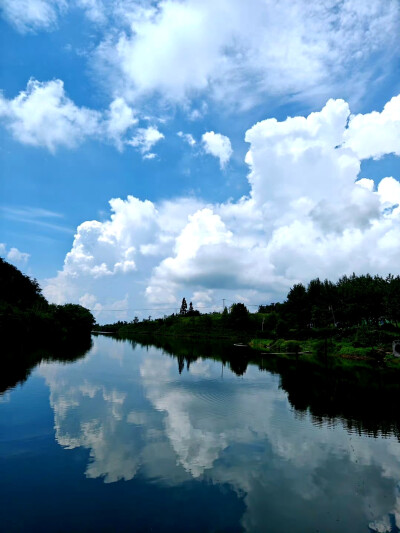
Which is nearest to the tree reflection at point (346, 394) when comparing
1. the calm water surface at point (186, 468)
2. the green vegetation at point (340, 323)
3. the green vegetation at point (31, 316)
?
the calm water surface at point (186, 468)

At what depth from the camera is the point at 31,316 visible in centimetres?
12181

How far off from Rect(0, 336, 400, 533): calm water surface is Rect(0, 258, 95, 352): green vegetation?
7388 cm

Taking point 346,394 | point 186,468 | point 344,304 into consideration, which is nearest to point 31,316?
point 344,304

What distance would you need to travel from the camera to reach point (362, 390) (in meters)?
41.8

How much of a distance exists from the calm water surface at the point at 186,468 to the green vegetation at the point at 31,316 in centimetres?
7388

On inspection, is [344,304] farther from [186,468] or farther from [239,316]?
[186,468]

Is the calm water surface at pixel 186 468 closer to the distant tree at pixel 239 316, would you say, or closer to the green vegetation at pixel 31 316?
the green vegetation at pixel 31 316

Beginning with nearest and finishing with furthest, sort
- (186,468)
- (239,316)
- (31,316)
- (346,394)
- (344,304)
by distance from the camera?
(186,468) < (346,394) < (344,304) < (31,316) < (239,316)

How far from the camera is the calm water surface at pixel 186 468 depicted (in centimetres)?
1426

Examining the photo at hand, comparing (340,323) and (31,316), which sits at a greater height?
(340,323)

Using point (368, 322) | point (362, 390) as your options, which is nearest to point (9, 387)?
point (362, 390)

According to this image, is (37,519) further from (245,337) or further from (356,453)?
(245,337)

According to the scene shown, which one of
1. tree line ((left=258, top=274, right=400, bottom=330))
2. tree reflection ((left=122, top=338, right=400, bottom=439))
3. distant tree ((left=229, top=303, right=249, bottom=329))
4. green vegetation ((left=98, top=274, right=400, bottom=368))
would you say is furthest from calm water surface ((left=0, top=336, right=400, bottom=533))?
distant tree ((left=229, top=303, right=249, bottom=329))

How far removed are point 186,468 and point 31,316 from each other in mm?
118577
